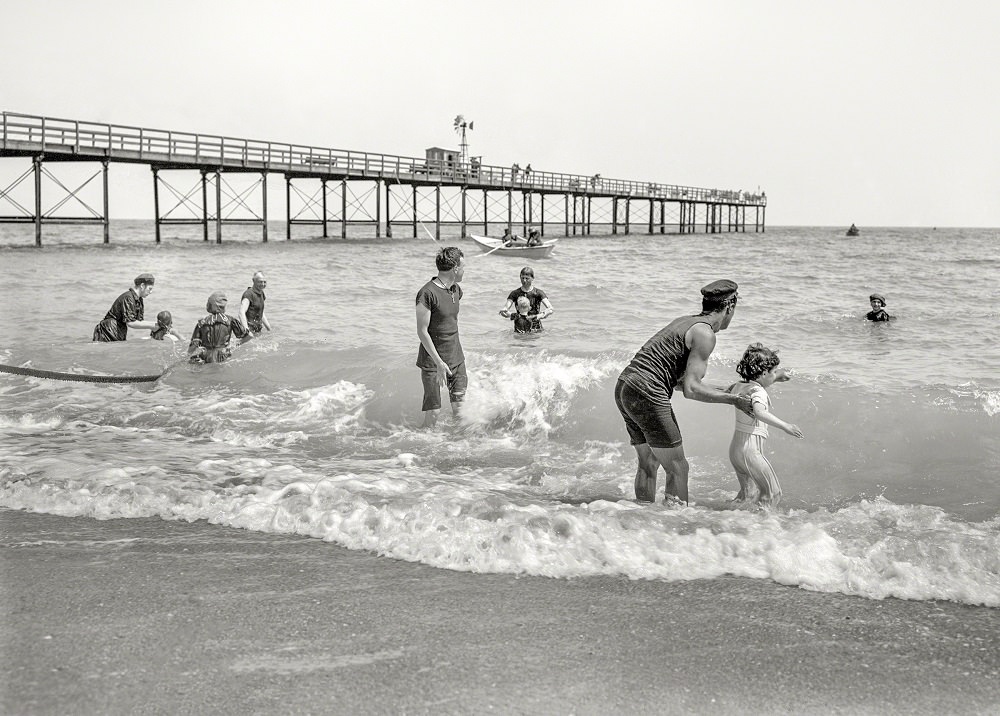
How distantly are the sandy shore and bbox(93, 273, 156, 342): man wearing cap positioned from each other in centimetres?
691

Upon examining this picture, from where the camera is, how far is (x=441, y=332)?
6.82 m

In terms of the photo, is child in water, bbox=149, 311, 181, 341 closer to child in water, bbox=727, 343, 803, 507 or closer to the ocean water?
the ocean water

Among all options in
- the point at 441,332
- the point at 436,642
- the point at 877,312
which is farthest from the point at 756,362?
the point at 877,312

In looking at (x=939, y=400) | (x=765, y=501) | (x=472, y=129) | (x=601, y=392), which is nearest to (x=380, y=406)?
(x=601, y=392)

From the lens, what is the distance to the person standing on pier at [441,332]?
261 inches

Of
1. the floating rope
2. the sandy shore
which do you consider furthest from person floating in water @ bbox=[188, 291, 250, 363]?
the sandy shore

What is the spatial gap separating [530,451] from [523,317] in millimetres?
5182

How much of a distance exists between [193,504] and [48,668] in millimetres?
1954

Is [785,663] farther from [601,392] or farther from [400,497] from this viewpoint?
[601,392]

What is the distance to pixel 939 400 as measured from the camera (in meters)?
7.54

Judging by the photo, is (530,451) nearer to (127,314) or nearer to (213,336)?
(213,336)

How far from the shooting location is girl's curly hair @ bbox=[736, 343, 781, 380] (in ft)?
15.1

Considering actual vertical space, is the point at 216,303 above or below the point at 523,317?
above

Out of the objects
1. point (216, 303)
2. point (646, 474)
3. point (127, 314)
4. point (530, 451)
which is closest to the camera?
point (646, 474)
